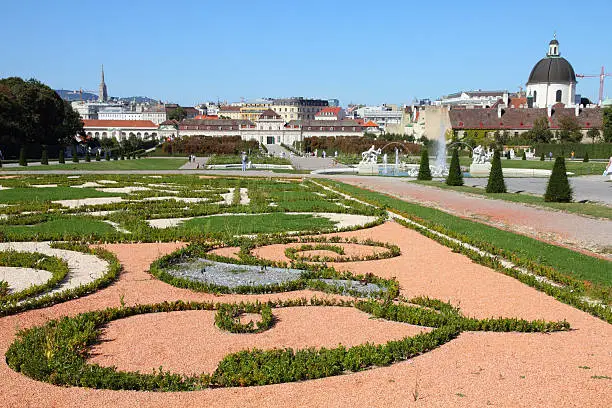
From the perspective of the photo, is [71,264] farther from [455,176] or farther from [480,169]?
[480,169]

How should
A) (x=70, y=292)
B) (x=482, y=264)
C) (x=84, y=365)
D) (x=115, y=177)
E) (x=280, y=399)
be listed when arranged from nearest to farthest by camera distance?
(x=280, y=399), (x=84, y=365), (x=70, y=292), (x=482, y=264), (x=115, y=177)

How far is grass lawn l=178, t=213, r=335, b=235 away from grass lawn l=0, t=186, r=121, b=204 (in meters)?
6.09

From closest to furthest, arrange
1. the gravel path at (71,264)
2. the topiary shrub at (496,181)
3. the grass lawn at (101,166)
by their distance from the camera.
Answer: the gravel path at (71,264) < the topiary shrub at (496,181) < the grass lawn at (101,166)

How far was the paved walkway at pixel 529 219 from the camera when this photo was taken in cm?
1214

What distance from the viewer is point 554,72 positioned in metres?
93.0

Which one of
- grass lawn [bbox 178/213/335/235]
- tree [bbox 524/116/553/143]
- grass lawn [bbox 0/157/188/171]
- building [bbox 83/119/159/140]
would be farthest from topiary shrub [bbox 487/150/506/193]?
building [bbox 83/119/159/140]

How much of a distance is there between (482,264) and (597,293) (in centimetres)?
223

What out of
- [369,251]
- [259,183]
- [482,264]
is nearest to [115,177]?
[259,183]

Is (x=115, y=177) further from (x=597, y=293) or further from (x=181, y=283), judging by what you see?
(x=597, y=293)

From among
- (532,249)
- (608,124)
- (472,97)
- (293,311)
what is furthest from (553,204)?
(472,97)

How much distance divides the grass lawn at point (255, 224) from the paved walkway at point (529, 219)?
166 inches

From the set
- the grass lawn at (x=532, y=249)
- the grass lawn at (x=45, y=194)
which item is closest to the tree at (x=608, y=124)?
the grass lawn at (x=532, y=249)

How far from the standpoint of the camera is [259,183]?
24.9m

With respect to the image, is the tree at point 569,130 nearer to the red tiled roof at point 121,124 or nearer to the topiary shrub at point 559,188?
the topiary shrub at point 559,188
